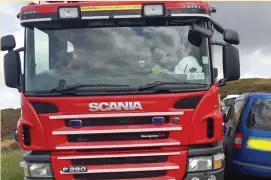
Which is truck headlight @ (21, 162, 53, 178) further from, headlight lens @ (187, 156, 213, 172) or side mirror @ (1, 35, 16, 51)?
headlight lens @ (187, 156, 213, 172)

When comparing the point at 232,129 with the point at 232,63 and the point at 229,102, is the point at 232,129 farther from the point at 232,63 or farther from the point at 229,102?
the point at 229,102

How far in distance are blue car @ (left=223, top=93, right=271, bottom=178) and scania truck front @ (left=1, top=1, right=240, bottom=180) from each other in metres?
2.20

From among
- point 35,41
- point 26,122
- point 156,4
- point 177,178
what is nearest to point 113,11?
point 156,4

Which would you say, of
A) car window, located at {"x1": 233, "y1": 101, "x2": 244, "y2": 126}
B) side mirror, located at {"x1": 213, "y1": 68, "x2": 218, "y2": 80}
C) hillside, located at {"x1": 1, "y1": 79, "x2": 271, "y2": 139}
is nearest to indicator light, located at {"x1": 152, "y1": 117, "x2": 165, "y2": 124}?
side mirror, located at {"x1": 213, "y1": 68, "x2": 218, "y2": 80}

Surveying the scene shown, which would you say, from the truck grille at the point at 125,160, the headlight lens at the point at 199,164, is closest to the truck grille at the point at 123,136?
the truck grille at the point at 125,160

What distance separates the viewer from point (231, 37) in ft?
24.4

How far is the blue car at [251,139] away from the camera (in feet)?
30.6

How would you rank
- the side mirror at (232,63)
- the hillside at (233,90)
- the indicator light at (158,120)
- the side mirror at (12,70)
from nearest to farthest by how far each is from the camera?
1. the indicator light at (158,120)
2. the side mirror at (232,63)
3. the side mirror at (12,70)
4. the hillside at (233,90)

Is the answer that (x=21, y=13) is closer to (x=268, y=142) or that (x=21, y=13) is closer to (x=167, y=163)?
(x=167, y=163)

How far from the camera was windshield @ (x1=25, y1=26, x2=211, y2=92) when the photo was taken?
282 inches

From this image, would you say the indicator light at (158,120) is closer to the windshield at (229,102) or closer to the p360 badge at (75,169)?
the p360 badge at (75,169)

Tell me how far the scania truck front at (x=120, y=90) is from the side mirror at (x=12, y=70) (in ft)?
0.05

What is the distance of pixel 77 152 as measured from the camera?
7.14m

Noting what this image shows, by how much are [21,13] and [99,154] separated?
2282mm
